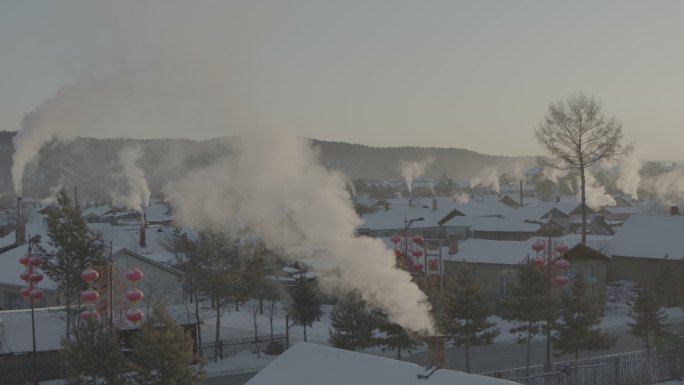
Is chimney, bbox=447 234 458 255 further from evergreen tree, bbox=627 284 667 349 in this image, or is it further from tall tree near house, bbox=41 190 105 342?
tall tree near house, bbox=41 190 105 342

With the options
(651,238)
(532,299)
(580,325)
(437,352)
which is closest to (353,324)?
(532,299)

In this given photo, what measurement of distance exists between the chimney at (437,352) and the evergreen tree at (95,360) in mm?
10184

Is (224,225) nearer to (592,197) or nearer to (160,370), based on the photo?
(160,370)

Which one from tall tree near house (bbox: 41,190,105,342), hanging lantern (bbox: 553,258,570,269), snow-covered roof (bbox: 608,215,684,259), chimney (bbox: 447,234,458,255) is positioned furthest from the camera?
chimney (bbox: 447,234,458,255)

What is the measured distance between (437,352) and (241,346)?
22.6 meters

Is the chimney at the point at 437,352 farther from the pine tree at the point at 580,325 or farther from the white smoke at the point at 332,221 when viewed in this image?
the pine tree at the point at 580,325

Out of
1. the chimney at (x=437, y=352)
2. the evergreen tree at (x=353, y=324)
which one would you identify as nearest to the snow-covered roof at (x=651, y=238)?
the evergreen tree at (x=353, y=324)

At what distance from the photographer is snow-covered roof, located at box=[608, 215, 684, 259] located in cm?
5625

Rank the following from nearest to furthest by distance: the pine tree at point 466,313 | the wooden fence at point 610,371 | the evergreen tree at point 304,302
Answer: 1. the wooden fence at point 610,371
2. the pine tree at point 466,313
3. the evergreen tree at point 304,302

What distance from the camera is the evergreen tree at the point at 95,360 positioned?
24781 millimetres

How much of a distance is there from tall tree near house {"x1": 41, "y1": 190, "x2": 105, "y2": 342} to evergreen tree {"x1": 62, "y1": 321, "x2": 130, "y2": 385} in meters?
12.0

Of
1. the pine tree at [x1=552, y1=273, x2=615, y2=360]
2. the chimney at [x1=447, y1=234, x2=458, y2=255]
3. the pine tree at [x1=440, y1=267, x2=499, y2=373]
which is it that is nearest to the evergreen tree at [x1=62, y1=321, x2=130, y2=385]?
the pine tree at [x1=440, y1=267, x2=499, y2=373]

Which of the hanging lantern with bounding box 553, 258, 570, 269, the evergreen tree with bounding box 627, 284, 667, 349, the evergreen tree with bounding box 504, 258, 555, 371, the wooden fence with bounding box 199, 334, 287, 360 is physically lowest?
the wooden fence with bounding box 199, 334, 287, 360

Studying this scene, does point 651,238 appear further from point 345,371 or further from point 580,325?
point 345,371
